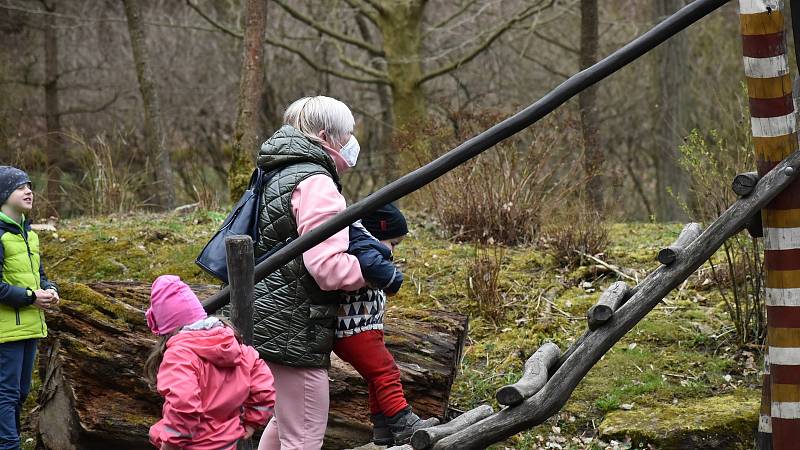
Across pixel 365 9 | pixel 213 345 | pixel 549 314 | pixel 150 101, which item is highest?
pixel 365 9

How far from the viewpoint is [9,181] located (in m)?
5.17

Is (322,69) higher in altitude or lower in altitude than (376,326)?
higher

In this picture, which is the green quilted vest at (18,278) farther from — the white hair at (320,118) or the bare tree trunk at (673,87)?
the bare tree trunk at (673,87)

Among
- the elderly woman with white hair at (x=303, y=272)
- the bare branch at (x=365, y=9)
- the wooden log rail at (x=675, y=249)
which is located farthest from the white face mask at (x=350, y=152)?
the bare branch at (x=365, y=9)

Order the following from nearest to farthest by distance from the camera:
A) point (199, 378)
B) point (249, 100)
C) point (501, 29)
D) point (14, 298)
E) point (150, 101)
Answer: point (199, 378) < point (14, 298) < point (249, 100) < point (150, 101) < point (501, 29)

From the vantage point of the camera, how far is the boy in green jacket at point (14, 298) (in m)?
5.14

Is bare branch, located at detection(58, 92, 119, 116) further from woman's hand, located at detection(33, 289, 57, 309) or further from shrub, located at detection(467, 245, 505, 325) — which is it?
woman's hand, located at detection(33, 289, 57, 309)

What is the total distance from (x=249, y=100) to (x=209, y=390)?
7437mm

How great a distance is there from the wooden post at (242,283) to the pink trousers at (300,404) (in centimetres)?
37

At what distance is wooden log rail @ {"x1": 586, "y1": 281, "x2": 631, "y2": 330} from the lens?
4.23 metres

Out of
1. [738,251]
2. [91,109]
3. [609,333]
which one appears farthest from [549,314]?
[91,109]

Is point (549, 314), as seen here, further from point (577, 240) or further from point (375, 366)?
point (375, 366)

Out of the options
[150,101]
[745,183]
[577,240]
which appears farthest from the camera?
[150,101]

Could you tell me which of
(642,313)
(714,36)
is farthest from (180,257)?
(714,36)
